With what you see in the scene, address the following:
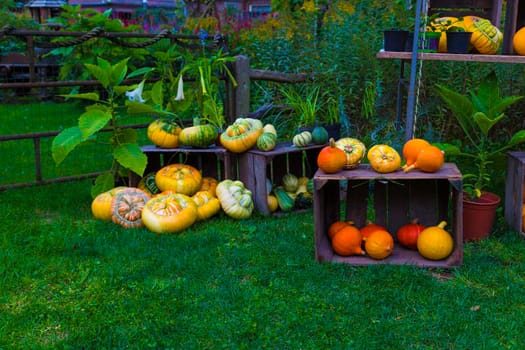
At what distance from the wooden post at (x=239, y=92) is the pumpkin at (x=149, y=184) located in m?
1.20

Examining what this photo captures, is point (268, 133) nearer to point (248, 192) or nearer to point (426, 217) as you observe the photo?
point (248, 192)

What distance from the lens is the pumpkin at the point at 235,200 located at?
463 centimetres

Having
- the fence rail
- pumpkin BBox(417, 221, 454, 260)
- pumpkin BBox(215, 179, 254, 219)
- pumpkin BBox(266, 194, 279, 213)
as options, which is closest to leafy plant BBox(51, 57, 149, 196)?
the fence rail

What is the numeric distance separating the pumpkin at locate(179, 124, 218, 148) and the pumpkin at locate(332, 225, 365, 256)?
1569 mm

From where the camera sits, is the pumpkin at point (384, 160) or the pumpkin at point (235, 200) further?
the pumpkin at point (235, 200)

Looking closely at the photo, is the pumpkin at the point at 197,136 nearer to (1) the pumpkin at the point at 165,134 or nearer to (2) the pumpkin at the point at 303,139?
(1) the pumpkin at the point at 165,134

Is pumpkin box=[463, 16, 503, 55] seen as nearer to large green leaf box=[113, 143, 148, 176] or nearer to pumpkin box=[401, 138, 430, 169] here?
pumpkin box=[401, 138, 430, 169]

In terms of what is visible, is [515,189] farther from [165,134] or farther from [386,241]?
[165,134]

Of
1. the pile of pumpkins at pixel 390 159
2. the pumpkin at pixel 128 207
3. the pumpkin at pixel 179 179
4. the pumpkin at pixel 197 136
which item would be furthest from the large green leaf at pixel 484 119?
the pumpkin at pixel 128 207

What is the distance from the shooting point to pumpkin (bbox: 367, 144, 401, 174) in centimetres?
371

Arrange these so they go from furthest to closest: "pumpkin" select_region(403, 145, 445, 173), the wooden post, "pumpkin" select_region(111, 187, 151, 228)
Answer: the wooden post < "pumpkin" select_region(111, 187, 151, 228) < "pumpkin" select_region(403, 145, 445, 173)

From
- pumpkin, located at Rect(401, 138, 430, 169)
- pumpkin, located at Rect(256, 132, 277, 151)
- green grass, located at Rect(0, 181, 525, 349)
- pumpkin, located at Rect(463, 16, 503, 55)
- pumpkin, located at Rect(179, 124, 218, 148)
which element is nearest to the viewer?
green grass, located at Rect(0, 181, 525, 349)

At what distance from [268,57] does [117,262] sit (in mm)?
4541

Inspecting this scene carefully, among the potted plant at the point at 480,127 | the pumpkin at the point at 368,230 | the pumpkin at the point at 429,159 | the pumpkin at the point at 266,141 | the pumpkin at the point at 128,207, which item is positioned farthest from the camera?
the pumpkin at the point at 266,141
